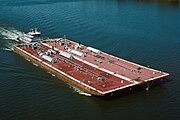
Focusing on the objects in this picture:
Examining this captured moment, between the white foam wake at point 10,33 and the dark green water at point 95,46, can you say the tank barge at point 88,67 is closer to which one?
the dark green water at point 95,46

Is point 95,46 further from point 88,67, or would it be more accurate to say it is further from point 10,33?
point 10,33

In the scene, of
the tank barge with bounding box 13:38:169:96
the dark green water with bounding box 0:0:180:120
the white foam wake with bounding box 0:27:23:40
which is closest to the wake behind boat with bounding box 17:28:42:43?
the white foam wake with bounding box 0:27:23:40

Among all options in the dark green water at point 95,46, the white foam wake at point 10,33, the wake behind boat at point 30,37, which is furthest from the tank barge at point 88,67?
the white foam wake at point 10,33

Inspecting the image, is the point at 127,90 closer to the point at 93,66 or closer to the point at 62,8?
the point at 93,66

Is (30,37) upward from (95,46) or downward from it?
upward

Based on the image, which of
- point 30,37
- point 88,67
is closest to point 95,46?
point 88,67

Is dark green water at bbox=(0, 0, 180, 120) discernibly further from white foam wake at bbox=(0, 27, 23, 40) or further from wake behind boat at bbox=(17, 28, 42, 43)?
wake behind boat at bbox=(17, 28, 42, 43)
